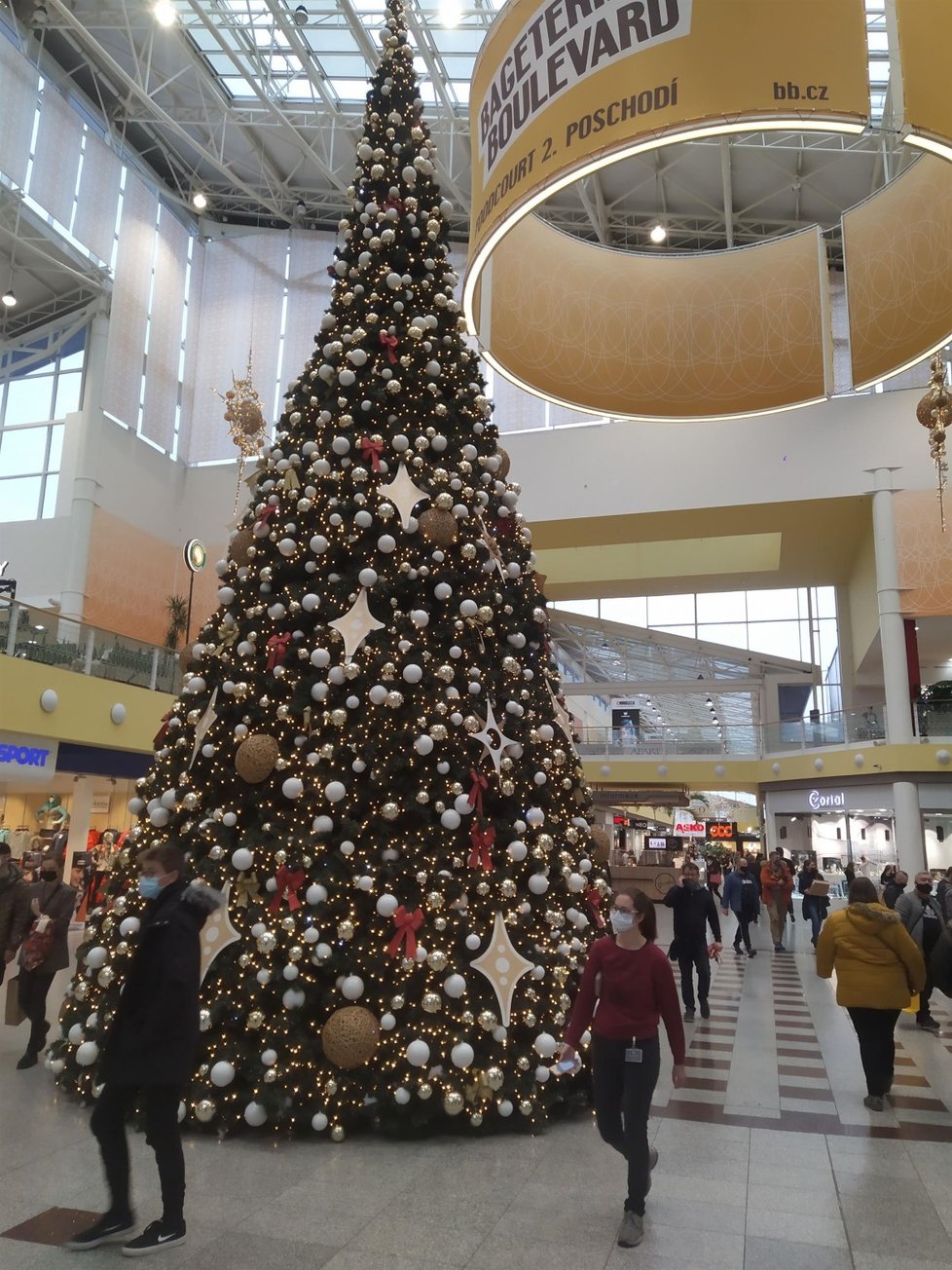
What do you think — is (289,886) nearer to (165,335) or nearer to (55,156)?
(55,156)

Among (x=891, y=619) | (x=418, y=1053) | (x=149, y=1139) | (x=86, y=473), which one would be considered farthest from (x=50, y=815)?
(x=891, y=619)

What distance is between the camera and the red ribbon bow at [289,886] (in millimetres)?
4648

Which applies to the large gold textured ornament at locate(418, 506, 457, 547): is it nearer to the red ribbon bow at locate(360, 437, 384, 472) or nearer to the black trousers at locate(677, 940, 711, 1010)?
the red ribbon bow at locate(360, 437, 384, 472)

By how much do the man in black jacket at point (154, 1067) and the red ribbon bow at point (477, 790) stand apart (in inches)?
75.7

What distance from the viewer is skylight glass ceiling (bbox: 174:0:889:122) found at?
17.7m

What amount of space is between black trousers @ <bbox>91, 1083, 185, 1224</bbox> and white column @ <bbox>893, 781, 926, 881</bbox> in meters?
18.3

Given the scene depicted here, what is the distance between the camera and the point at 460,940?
4668 mm

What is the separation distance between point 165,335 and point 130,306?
1.62m

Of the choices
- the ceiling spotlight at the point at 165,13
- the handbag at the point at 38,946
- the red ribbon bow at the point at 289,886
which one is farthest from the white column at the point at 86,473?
the red ribbon bow at the point at 289,886

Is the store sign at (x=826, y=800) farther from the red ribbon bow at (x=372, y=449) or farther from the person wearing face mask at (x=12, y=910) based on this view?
the person wearing face mask at (x=12, y=910)

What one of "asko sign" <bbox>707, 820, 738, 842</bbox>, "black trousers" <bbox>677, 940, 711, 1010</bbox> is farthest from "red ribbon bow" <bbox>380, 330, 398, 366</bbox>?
"asko sign" <bbox>707, 820, 738, 842</bbox>

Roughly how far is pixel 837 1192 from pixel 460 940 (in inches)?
78.2

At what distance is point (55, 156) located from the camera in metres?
20.8

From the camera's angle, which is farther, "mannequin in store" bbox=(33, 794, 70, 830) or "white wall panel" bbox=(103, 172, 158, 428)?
"white wall panel" bbox=(103, 172, 158, 428)
